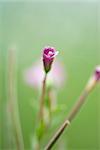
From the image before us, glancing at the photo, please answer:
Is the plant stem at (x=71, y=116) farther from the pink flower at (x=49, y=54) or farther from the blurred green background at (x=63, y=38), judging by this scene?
the blurred green background at (x=63, y=38)

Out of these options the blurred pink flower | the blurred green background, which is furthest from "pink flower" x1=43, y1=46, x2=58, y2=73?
the blurred green background

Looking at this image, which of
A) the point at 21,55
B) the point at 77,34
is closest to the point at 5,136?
the point at 21,55

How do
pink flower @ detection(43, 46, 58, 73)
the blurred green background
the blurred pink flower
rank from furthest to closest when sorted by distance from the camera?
the blurred green background < the blurred pink flower < pink flower @ detection(43, 46, 58, 73)

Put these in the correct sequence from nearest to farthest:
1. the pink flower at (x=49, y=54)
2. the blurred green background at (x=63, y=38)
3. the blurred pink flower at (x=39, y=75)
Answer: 1. the pink flower at (x=49, y=54)
2. the blurred pink flower at (x=39, y=75)
3. the blurred green background at (x=63, y=38)

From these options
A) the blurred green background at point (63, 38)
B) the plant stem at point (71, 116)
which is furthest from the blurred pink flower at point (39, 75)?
the blurred green background at point (63, 38)

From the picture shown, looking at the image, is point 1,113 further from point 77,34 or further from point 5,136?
point 77,34

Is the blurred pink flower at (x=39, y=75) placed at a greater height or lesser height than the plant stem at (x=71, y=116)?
lesser

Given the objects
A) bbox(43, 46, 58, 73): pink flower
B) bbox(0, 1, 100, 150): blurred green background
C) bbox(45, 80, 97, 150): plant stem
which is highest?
bbox(43, 46, 58, 73): pink flower

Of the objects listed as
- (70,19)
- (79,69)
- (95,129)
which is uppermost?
(70,19)

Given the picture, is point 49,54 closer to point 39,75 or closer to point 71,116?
point 71,116

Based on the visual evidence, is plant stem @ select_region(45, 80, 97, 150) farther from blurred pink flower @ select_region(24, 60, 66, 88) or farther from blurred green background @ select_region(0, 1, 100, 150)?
blurred green background @ select_region(0, 1, 100, 150)

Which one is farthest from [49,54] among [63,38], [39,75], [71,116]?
[63,38]
